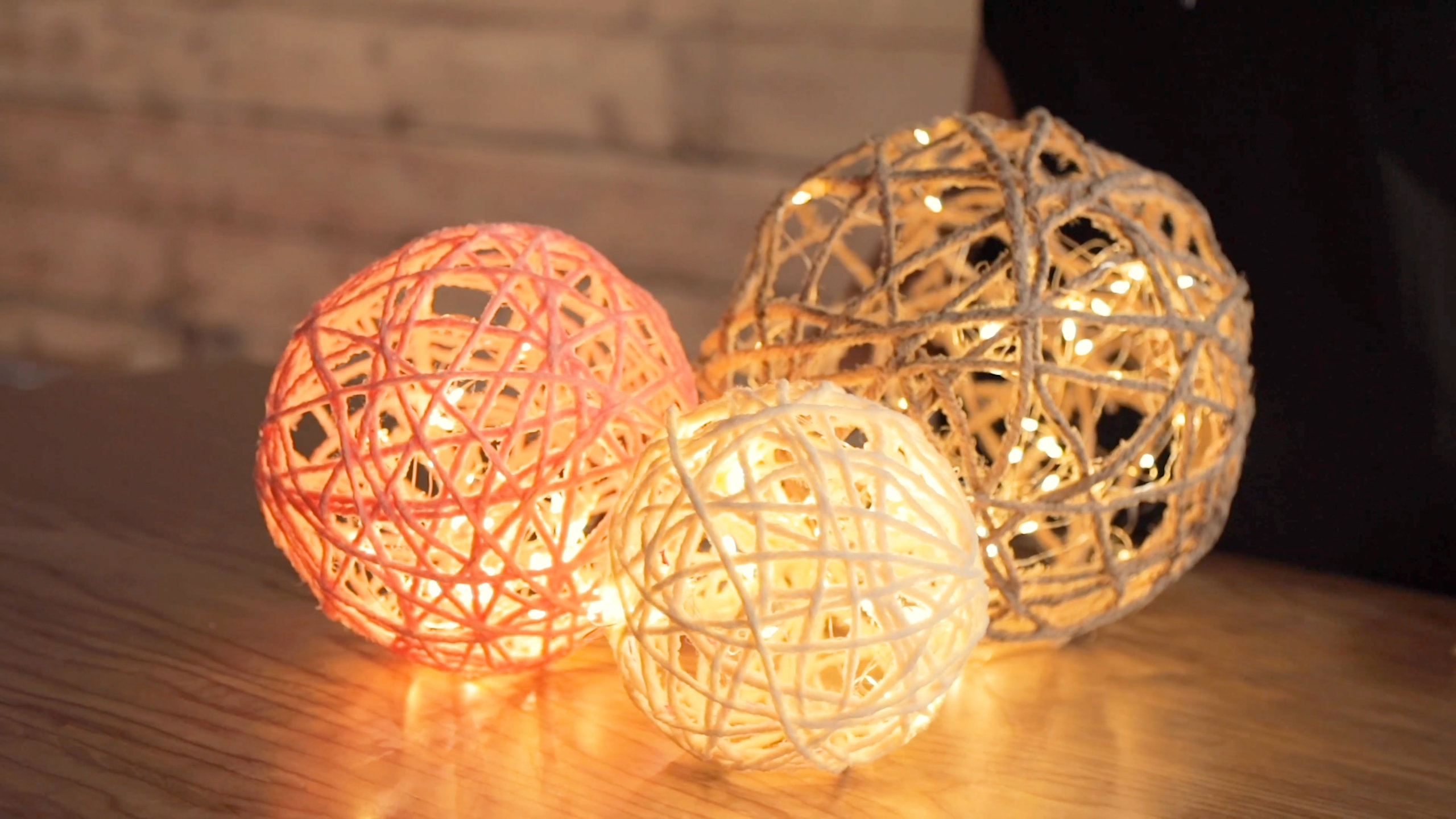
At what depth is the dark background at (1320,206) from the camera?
741 mm

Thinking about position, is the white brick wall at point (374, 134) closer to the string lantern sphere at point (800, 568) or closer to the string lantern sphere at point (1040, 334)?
the string lantern sphere at point (1040, 334)

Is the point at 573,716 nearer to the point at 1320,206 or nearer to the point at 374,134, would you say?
the point at 1320,206

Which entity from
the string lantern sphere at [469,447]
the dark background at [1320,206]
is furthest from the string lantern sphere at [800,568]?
the dark background at [1320,206]

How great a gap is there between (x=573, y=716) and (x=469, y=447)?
14 centimetres

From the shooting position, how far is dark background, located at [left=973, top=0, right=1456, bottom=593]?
2.43ft

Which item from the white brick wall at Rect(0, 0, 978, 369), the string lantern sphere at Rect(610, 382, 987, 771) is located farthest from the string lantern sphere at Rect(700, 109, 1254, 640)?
the white brick wall at Rect(0, 0, 978, 369)

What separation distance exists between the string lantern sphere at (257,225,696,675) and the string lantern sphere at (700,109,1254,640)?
0.08m

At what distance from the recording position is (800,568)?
1.73 feet

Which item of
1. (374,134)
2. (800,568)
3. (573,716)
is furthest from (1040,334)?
(374,134)

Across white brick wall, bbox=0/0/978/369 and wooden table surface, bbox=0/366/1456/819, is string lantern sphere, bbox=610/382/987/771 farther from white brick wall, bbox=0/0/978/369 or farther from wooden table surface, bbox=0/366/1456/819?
white brick wall, bbox=0/0/978/369

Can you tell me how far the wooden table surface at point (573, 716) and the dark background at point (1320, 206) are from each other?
0.05 meters

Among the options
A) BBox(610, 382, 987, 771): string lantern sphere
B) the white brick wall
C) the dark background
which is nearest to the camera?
BBox(610, 382, 987, 771): string lantern sphere

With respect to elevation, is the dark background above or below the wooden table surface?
above

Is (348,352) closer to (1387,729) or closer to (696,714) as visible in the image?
(696,714)
